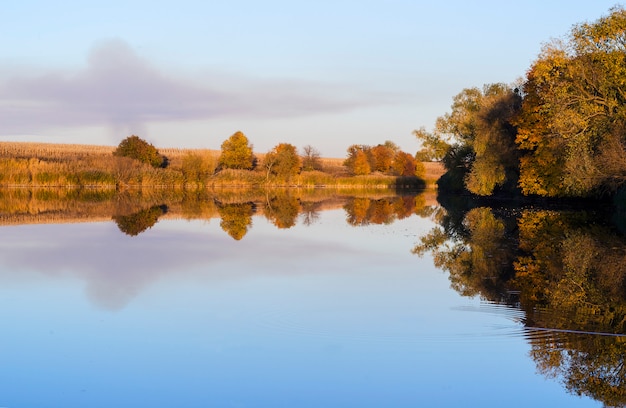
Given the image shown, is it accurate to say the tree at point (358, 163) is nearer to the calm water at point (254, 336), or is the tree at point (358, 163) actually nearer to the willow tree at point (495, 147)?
the willow tree at point (495, 147)

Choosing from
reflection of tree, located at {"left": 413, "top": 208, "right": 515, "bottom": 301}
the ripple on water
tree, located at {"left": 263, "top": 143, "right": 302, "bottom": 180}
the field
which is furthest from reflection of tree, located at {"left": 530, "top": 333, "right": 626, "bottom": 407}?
tree, located at {"left": 263, "top": 143, "right": 302, "bottom": 180}

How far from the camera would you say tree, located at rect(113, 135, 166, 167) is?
74.1 m

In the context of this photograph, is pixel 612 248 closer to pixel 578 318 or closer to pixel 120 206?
pixel 578 318

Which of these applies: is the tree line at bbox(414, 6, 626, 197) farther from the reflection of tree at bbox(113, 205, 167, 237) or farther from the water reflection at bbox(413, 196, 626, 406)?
the reflection of tree at bbox(113, 205, 167, 237)

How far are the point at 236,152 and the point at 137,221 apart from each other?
52570 mm

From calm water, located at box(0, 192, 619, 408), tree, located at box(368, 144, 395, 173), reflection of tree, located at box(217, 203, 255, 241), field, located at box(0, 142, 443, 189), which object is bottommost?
calm water, located at box(0, 192, 619, 408)

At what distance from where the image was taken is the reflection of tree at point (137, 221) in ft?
75.6

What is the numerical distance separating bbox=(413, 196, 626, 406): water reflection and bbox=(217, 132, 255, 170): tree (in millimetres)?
53635

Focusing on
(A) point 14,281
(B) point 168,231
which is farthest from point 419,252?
(A) point 14,281

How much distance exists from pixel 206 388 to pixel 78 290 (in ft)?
19.4

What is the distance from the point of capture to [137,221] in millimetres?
26406

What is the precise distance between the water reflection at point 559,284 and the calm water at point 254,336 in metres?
0.21

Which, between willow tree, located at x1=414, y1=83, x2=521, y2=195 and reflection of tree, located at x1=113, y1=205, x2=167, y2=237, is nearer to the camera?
reflection of tree, located at x1=113, y1=205, x2=167, y2=237

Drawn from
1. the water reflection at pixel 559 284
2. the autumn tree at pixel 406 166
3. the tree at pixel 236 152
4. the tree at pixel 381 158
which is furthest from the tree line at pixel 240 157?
the water reflection at pixel 559 284
